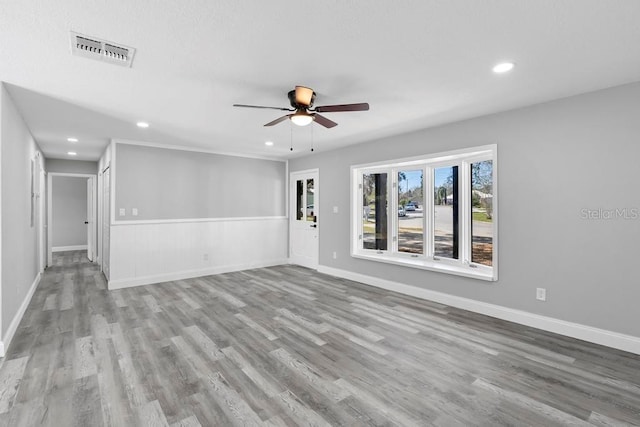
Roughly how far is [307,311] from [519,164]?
309cm

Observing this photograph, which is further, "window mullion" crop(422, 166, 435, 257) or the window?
"window mullion" crop(422, 166, 435, 257)

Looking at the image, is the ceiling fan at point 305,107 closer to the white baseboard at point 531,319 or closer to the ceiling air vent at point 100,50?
the ceiling air vent at point 100,50

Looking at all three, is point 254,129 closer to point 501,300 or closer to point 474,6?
point 474,6

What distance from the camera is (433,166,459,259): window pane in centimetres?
444

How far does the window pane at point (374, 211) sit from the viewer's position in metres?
5.42

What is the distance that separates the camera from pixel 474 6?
5.82 ft

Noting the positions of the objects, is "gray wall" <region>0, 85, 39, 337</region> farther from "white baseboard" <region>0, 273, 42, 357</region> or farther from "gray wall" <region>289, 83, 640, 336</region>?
"gray wall" <region>289, 83, 640, 336</region>

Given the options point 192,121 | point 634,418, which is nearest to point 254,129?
point 192,121

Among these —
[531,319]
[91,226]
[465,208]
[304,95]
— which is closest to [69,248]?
[91,226]

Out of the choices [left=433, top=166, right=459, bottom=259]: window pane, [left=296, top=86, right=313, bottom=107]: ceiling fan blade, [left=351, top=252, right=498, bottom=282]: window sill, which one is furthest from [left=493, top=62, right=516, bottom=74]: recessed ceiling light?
[left=351, top=252, right=498, bottom=282]: window sill

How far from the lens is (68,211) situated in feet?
29.5

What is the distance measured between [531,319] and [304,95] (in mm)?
3446

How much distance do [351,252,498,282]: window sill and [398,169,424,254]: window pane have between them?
22cm

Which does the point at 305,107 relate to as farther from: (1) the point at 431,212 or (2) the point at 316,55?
(1) the point at 431,212
